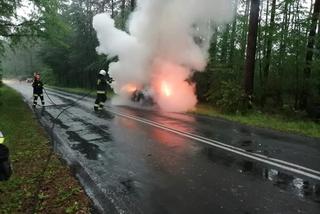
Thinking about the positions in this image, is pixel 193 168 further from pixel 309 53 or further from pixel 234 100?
pixel 309 53

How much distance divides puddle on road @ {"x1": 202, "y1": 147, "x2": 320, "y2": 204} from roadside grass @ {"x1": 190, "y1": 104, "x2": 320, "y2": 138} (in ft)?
14.2

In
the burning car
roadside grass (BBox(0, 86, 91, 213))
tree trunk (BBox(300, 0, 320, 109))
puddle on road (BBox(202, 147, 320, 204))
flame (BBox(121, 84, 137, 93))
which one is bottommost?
roadside grass (BBox(0, 86, 91, 213))

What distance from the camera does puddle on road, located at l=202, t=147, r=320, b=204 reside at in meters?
5.19

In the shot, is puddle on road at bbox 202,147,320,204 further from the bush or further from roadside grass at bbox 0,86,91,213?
the bush

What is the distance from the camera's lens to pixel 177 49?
58.4 ft

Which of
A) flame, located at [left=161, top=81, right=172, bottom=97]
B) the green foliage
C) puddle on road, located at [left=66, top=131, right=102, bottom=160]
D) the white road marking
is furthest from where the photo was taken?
flame, located at [left=161, top=81, right=172, bottom=97]

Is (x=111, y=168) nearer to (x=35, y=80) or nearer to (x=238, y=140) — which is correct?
(x=238, y=140)

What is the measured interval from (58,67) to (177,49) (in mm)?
A: 37534

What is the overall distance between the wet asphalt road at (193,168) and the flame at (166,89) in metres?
6.61

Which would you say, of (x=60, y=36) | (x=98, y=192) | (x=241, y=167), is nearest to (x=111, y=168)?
(x=98, y=192)

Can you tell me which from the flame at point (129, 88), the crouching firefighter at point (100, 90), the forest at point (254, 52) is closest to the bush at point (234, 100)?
the forest at point (254, 52)

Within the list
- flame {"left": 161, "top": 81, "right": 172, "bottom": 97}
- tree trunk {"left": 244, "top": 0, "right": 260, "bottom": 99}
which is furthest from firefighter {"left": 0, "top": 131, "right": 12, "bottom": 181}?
flame {"left": 161, "top": 81, "right": 172, "bottom": 97}

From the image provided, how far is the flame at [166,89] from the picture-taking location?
1812 centimetres

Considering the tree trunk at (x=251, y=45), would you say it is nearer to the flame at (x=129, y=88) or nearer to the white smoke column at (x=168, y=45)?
the white smoke column at (x=168, y=45)
